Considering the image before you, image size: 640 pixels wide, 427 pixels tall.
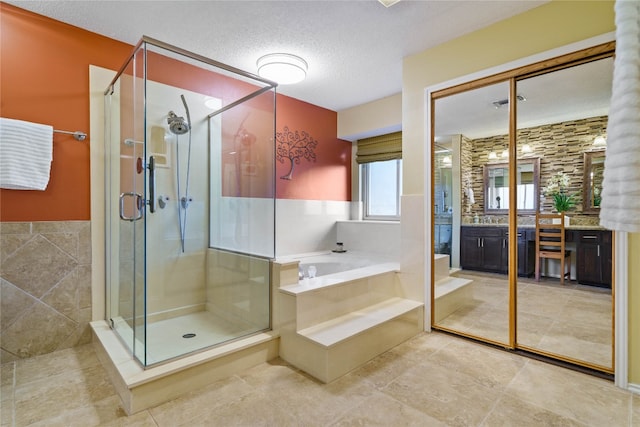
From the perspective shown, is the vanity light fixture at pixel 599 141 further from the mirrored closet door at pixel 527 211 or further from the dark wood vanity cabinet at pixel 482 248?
the dark wood vanity cabinet at pixel 482 248

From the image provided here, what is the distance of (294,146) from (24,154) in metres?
2.48

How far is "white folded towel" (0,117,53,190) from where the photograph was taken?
1975mm

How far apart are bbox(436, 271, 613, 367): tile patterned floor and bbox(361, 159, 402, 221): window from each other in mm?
1779

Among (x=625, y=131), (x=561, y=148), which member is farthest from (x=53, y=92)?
(x=561, y=148)

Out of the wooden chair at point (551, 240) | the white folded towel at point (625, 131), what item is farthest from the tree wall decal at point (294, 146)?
the white folded towel at point (625, 131)

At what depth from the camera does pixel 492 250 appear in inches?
96.7

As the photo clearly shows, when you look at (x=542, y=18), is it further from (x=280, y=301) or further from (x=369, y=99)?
(x=280, y=301)

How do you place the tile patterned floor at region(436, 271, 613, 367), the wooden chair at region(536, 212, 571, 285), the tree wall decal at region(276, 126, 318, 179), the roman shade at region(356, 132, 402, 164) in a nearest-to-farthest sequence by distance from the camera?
the tile patterned floor at region(436, 271, 613, 367) → the wooden chair at region(536, 212, 571, 285) → the tree wall decal at region(276, 126, 318, 179) → the roman shade at region(356, 132, 402, 164)

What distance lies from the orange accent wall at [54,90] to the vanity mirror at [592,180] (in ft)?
11.8

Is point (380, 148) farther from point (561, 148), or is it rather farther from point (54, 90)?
point (54, 90)

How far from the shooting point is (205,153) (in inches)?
111

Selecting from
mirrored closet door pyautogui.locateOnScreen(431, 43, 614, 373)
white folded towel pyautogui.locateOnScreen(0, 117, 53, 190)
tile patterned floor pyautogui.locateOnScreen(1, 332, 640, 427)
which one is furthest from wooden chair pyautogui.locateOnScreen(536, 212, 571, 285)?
white folded towel pyautogui.locateOnScreen(0, 117, 53, 190)

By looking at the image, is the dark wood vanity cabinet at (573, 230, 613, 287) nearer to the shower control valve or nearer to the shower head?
the shower control valve

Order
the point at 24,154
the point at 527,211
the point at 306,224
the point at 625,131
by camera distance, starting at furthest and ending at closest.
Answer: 1. the point at 306,224
2. the point at 527,211
3. the point at 24,154
4. the point at 625,131
